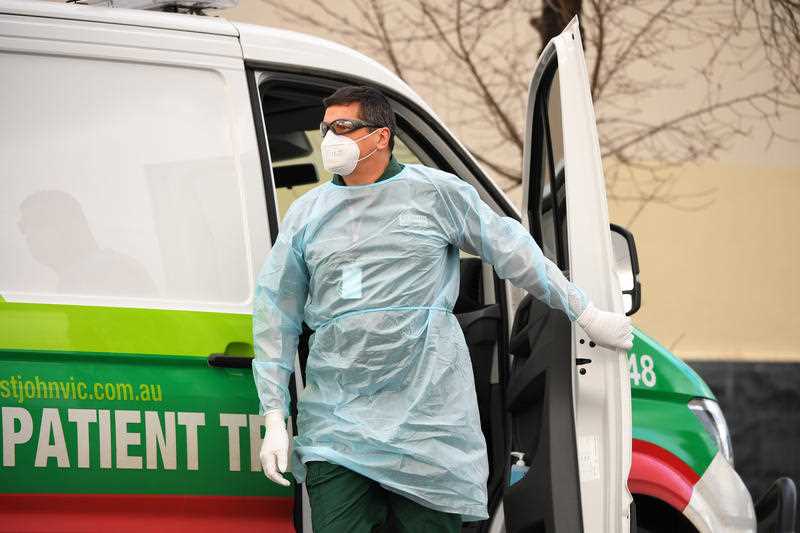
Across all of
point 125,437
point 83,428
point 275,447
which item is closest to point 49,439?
point 83,428

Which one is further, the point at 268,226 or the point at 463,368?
the point at 268,226

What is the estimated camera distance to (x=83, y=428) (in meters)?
3.13

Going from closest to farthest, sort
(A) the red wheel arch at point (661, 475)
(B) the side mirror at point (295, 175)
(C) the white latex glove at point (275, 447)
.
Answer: (C) the white latex glove at point (275, 447), (A) the red wheel arch at point (661, 475), (B) the side mirror at point (295, 175)

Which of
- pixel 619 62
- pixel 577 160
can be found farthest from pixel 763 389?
pixel 577 160

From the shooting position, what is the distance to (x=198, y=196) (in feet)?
Result: 11.1

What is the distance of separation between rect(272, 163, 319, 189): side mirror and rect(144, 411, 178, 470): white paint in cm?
170

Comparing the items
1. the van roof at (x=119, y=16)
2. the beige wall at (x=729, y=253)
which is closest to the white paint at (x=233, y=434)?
the van roof at (x=119, y=16)

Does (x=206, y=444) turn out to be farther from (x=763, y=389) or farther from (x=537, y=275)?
(x=763, y=389)

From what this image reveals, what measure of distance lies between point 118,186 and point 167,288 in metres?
0.30

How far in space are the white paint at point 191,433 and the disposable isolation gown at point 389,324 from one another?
241 millimetres

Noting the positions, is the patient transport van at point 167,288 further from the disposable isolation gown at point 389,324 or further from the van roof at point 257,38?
the disposable isolation gown at point 389,324

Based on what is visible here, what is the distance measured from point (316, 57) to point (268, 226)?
1.81 feet

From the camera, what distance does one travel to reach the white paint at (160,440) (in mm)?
3191

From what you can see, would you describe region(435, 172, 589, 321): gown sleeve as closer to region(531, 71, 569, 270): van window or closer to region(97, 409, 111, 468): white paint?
region(531, 71, 569, 270): van window
